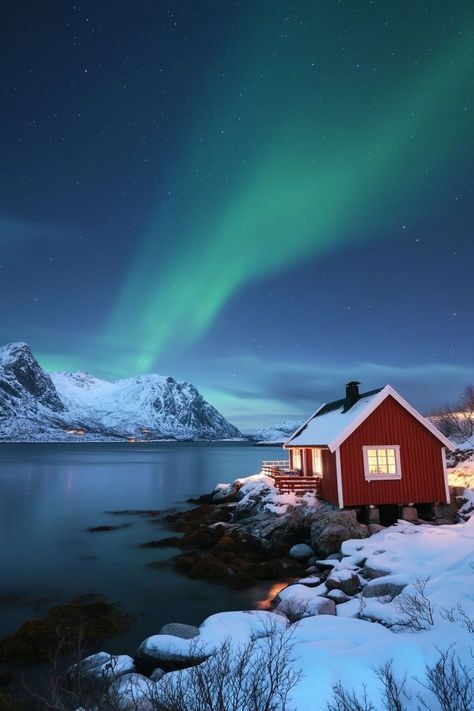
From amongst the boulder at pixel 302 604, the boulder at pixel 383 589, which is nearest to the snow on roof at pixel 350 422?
the boulder at pixel 383 589

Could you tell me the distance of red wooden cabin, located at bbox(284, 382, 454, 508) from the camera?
23.3 m

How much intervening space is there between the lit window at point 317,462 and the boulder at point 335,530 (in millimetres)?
4460

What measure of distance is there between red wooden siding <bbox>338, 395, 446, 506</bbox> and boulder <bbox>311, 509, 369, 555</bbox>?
144cm

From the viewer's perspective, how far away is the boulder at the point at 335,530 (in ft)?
66.7

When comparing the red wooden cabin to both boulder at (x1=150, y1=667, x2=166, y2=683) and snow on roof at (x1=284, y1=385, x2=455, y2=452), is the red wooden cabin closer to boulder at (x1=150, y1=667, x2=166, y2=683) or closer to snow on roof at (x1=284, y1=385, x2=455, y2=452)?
snow on roof at (x1=284, y1=385, x2=455, y2=452)

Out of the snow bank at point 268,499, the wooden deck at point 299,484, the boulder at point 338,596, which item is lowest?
the boulder at point 338,596

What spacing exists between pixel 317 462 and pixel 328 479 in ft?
8.24

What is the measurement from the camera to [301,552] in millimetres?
21000

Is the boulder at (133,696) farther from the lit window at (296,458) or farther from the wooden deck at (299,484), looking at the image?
the lit window at (296,458)

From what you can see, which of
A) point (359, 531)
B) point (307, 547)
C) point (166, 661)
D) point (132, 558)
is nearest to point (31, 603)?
point (132, 558)

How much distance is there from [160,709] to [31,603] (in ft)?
49.1

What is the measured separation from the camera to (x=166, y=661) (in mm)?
9742

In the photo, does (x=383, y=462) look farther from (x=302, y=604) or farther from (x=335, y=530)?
(x=302, y=604)

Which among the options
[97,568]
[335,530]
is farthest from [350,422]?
[97,568]
